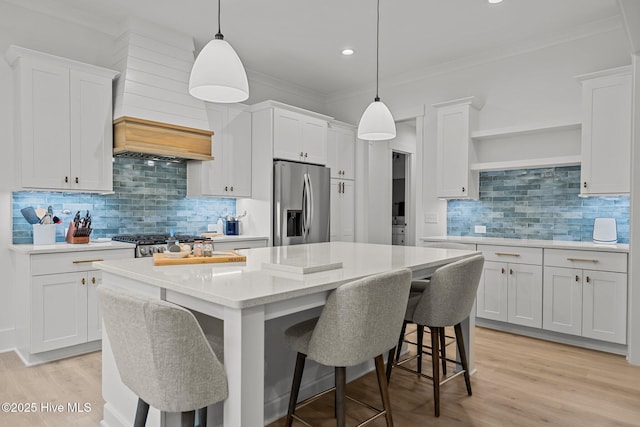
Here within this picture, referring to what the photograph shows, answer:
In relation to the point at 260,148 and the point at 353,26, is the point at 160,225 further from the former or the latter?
the point at 353,26

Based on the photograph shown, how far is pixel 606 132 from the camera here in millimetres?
3477

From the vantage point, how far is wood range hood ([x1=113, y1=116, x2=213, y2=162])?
3541 millimetres

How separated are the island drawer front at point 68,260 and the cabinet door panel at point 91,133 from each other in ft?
1.97

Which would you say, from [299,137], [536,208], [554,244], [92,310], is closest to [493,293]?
[554,244]

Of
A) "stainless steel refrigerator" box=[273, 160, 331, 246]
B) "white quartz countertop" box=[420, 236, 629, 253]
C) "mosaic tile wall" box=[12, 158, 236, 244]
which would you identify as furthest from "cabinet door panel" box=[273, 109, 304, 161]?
"white quartz countertop" box=[420, 236, 629, 253]

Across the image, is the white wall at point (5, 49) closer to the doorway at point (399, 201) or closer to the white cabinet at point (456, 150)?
the white cabinet at point (456, 150)

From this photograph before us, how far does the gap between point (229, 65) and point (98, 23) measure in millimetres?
2472

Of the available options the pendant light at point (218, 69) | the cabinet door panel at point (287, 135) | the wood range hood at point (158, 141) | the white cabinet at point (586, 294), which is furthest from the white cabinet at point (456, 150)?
the pendant light at point (218, 69)

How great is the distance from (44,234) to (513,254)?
4.15 m

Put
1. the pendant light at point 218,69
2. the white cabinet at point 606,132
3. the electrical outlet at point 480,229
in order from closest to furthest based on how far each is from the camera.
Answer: the pendant light at point 218,69, the white cabinet at point 606,132, the electrical outlet at point 480,229

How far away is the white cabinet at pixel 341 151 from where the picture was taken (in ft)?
17.3

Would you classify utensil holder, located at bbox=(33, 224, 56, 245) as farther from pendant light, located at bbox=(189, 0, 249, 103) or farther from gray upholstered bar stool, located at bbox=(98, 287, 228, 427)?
gray upholstered bar stool, located at bbox=(98, 287, 228, 427)

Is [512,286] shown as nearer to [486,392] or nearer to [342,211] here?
[486,392]

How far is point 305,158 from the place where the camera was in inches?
190
